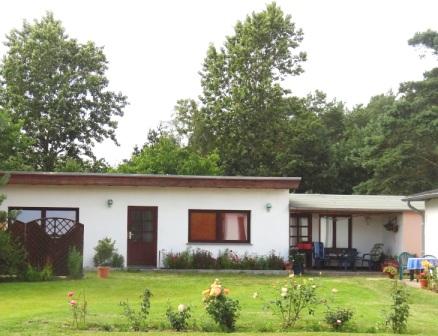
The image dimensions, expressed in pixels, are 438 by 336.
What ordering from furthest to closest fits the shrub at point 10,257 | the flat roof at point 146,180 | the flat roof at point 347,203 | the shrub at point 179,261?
1. the flat roof at point 347,203
2. the shrub at point 179,261
3. the flat roof at point 146,180
4. the shrub at point 10,257

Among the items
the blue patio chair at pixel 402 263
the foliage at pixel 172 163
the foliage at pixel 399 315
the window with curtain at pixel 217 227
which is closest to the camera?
the foliage at pixel 399 315

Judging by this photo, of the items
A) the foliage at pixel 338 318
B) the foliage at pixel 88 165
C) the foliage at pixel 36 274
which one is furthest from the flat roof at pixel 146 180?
the foliage at pixel 88 165

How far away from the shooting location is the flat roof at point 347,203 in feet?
75.0

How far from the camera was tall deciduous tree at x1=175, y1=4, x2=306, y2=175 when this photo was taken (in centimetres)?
3953

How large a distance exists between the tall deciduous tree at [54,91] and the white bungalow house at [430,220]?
77.8 feet

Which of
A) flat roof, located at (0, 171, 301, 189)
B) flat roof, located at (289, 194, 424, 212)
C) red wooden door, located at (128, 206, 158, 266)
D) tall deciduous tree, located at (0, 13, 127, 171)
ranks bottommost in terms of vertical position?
red wooden door, located at (128, 206, 158, 266)

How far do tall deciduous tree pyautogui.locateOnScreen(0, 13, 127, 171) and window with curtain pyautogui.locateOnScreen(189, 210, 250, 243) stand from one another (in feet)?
62.5

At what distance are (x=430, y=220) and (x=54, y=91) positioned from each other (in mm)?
25268

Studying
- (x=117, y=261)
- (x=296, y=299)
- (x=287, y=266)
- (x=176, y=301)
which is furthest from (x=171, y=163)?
(x=296, y=299)

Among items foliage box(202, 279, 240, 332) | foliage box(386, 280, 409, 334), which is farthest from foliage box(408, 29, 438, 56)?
foliage box(202, 279, 240, 332)

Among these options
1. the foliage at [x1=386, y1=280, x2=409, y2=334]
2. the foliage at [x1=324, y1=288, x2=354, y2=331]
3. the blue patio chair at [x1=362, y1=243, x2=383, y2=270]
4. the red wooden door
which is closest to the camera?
the foliage at [x1=386, y1=280, x2=409, y2=334]

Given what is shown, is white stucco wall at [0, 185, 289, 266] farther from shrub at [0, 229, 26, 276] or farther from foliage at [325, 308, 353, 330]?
foliage at [325, 308, 353, 330]

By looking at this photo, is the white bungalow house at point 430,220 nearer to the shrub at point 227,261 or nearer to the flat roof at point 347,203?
the flat roof at point 347,203

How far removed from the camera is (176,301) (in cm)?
1349
